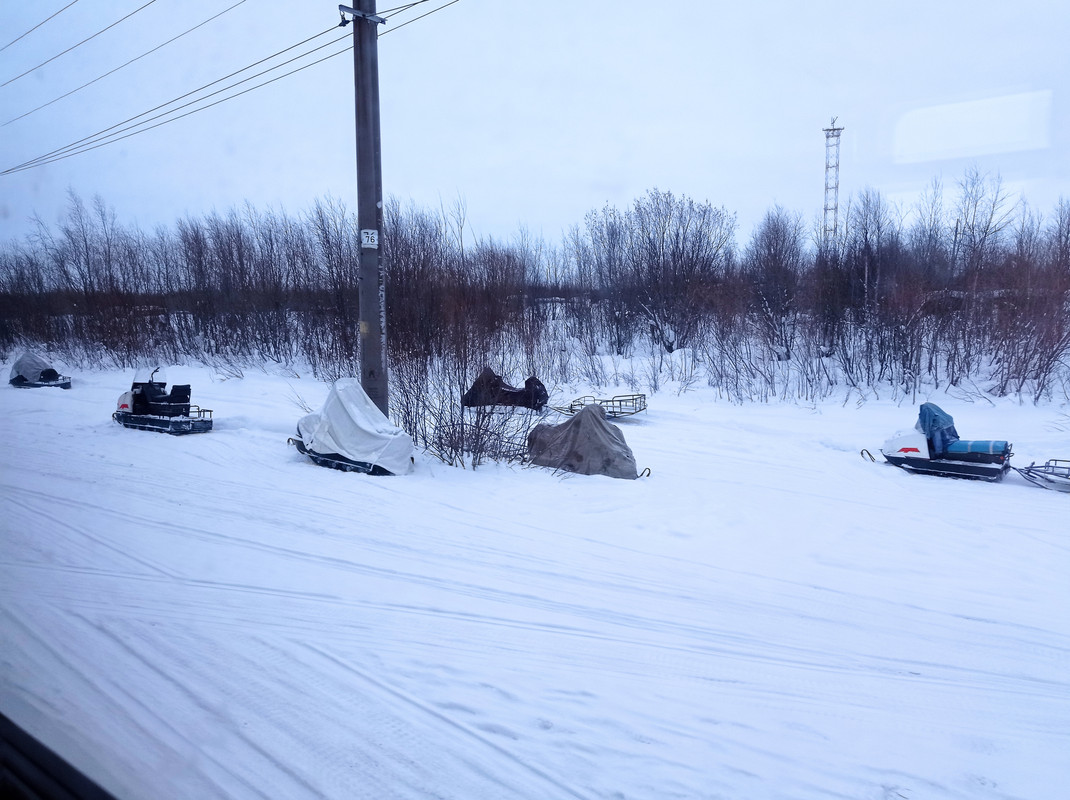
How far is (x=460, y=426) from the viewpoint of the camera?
9.12 meters

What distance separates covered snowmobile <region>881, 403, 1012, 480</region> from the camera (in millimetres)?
9227

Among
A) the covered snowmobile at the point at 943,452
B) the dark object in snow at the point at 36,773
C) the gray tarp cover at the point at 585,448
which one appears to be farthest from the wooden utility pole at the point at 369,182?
the covered snowmobile at the point at 943,452

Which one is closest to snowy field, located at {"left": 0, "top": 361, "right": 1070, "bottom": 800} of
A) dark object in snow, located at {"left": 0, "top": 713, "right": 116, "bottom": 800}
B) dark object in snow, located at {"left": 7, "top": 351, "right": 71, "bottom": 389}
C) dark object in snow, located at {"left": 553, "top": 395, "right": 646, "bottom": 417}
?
dark object in snow, located at {"left": 0, "top": 713, "right": 116, "bottom": 800}

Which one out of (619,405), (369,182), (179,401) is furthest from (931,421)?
(179,401)

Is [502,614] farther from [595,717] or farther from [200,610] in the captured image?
[200,610]

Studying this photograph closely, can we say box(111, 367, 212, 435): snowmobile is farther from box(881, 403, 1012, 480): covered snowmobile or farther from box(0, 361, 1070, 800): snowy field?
Answer: box(881, 403, 1012, 480): covered snowmobile

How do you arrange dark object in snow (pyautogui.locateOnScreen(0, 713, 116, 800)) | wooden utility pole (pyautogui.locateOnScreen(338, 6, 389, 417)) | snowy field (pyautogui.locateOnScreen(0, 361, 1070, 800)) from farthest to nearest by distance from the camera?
wooden utility pole (pyautogui.locateOnScreen(338, 6, 389, 417))
snowy field (pyautogui.locateOnScreen(0, 361, 1070, 800))
dark object in snow (pyautogui.locateOnScreen(0, 713, 116, 800))

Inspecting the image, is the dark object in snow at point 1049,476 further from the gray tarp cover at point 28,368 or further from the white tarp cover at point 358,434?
the gray tarp cover at point 28,368

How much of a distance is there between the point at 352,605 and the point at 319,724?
1356 millimetres

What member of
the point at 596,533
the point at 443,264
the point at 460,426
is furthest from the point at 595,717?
the point at 443,264

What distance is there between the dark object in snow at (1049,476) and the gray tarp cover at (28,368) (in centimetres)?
2076

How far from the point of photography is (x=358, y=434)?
8.45 meters

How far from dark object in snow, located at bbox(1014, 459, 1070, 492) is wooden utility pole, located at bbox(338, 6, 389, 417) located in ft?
28.6

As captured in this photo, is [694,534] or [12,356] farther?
[12,356]
